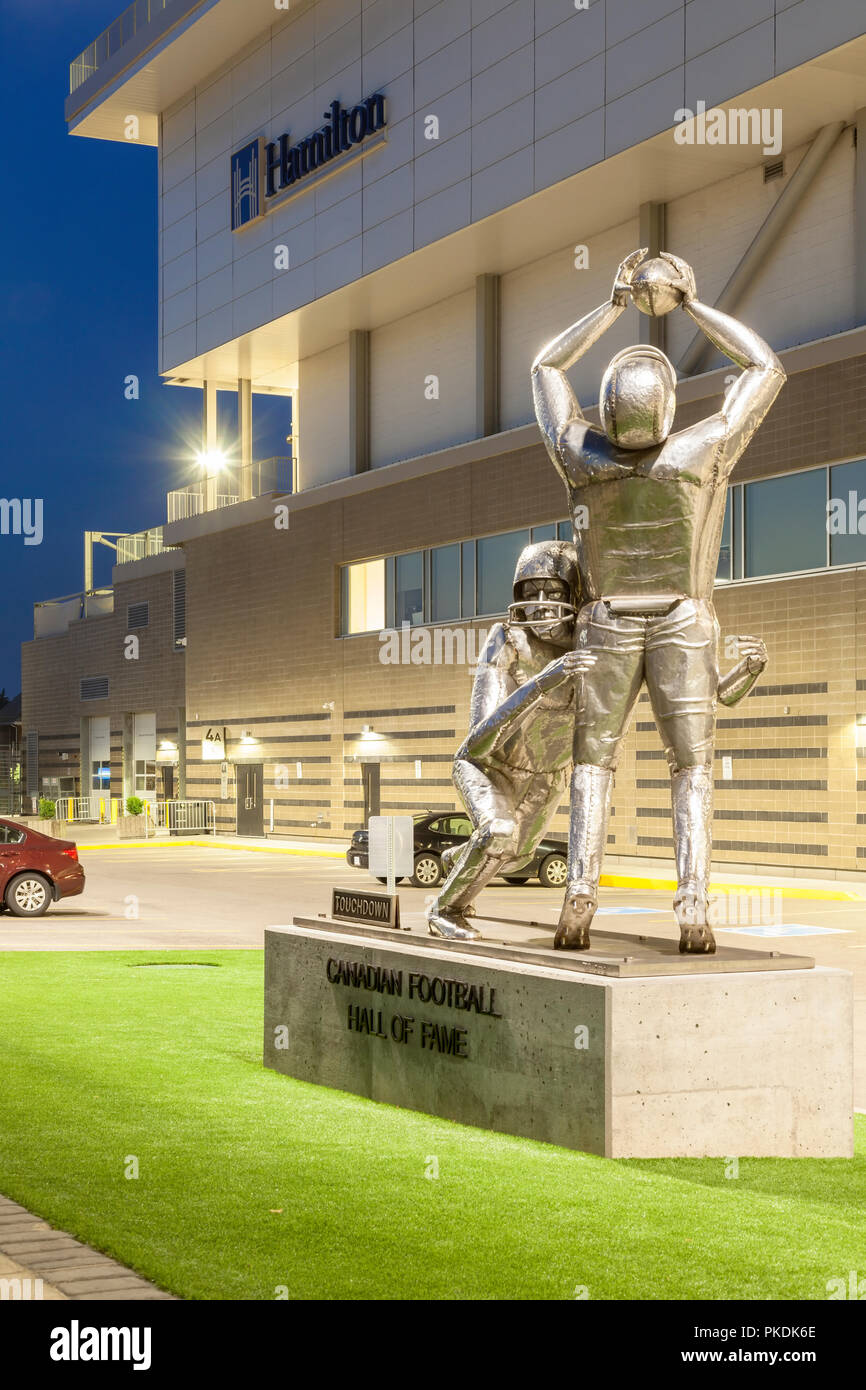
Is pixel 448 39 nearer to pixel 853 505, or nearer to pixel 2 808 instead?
pixel 853 505

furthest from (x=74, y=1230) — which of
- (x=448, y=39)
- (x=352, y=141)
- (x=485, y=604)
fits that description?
(x=352, y=141)

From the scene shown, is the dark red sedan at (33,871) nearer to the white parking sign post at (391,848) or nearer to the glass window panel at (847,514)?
the white parking sign post at (391,848)

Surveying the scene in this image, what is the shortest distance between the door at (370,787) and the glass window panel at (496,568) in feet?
21.5

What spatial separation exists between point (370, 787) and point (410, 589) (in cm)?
552

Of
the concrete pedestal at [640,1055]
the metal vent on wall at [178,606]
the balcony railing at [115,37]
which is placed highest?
the balcony railing at [115,37]

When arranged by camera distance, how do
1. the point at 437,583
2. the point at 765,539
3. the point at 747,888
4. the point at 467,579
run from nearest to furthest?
the point at 747,888, the point at 765,539, the point at 467,579, the point at 437,583

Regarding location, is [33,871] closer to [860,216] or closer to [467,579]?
[860,216]

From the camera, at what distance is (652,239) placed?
33156 millimetres

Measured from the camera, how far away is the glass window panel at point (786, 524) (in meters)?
28.2

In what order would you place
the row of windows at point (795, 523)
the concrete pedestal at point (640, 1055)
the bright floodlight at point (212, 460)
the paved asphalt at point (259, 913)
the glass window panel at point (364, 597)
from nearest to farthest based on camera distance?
1. the concrete pedestal at point (640, 1055)
2. the paved asphalt at point (259, 913)
3. the row of windows at point (795, 523)
4. the glass window panel at point (364, 597)
5. the bright floodlight at point (212, 460)

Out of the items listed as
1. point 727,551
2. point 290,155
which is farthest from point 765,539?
point 290,155

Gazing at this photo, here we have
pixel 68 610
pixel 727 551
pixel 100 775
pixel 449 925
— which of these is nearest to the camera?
pixel 449 925

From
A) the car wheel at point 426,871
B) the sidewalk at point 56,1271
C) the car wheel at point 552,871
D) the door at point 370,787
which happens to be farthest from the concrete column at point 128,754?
the sidewalk at point 56,1271
